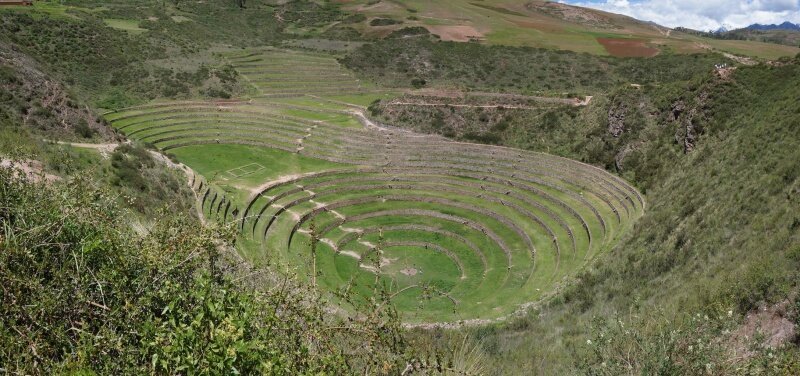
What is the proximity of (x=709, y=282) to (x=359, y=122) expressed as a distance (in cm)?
4307

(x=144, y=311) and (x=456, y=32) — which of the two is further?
(x=456, y=32)

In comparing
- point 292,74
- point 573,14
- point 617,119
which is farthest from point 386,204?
point 573,14

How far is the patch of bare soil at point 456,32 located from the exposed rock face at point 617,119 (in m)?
51.2

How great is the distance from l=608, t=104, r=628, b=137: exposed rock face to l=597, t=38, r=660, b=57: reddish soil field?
150 feet

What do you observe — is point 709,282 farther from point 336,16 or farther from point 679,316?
point 336,16

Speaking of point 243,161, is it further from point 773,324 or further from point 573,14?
point 573,14

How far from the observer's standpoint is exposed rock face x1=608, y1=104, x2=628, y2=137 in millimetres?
43031

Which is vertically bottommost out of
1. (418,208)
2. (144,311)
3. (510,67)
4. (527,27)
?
(418,208)

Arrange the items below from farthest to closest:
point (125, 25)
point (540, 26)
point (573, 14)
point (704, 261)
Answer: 1. point (573, 14)
2. point (540, 26)
3. point (125, 25)
4. point (704, 261)

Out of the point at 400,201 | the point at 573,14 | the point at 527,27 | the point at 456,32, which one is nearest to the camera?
the point at 400,201

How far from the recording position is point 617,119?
4400 cm

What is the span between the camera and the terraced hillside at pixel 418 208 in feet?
94.2

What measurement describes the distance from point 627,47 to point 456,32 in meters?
32.1

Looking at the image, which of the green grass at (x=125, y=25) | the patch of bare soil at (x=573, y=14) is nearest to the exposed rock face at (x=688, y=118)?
the green grass at (x=125, y=25)
